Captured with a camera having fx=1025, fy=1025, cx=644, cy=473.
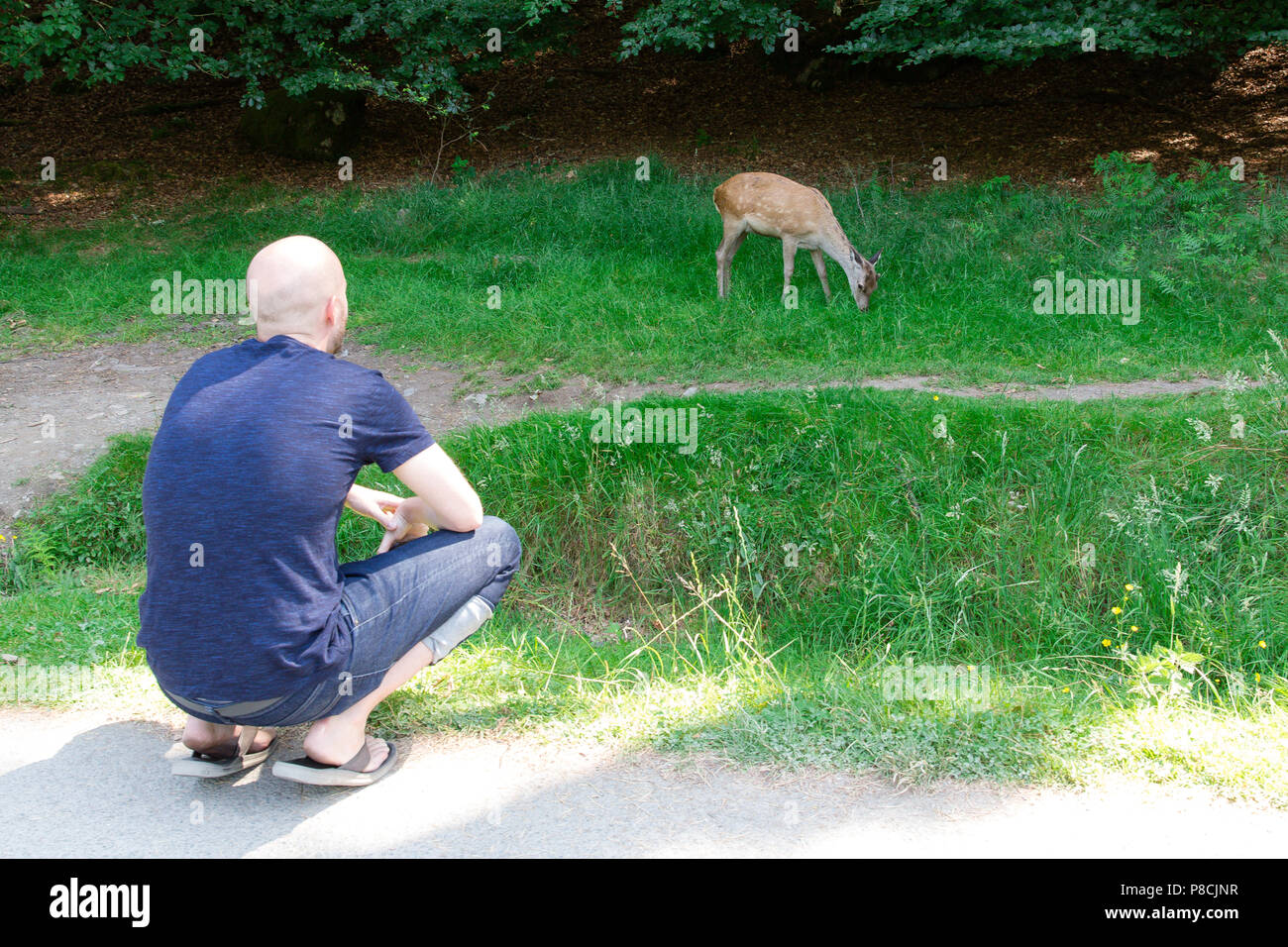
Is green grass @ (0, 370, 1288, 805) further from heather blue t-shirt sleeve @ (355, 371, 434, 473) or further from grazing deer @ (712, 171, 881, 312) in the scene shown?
grazing deer @ (712, 171, 881, 312)

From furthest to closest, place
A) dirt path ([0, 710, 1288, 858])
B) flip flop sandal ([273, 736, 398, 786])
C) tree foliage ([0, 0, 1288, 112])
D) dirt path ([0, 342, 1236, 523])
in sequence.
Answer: tree foliage ([0, 0, 1288, 112]), dirt path ([0, 342, 1236, 523]), flip flop sandal ([273, 736, 398, 786]), dirt path ([0, 710, 1288, 858])

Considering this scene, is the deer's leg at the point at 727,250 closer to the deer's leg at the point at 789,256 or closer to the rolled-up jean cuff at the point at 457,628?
the deer's leg at the point at 789,256

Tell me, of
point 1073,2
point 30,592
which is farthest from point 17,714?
point 1073,2

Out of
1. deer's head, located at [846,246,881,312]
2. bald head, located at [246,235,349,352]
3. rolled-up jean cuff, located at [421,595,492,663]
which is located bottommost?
rolled-up jean cuff, located at [421,595,492,663]

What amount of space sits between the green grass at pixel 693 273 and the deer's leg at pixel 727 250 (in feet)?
0.54

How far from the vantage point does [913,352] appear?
834cm

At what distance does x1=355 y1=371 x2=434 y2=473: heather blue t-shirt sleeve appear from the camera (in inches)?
126

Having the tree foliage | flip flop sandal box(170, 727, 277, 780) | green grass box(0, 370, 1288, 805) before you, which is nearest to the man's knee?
green grass box(0, 370, 1288, 805)

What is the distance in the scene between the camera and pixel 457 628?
3680 millimetres

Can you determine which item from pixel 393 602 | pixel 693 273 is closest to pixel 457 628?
pixel 393 602

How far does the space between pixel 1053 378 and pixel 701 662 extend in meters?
4.61

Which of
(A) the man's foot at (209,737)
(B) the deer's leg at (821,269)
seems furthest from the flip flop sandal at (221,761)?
(B) the deer's leg at (821,269)

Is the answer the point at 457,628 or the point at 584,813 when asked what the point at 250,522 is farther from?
the point at 584,813

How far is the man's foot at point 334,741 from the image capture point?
132 inches
